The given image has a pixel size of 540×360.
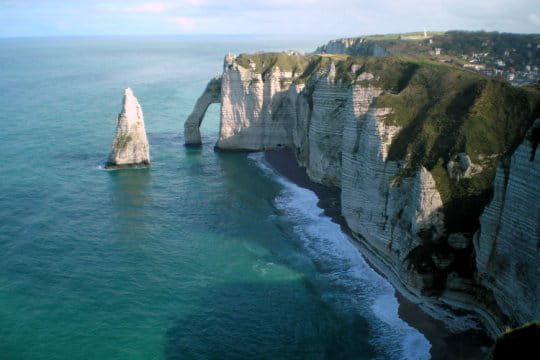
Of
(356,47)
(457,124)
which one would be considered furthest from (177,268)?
(356,47)

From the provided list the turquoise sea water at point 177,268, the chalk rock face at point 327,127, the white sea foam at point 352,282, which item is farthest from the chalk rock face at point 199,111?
the white sea foam at point 352,282

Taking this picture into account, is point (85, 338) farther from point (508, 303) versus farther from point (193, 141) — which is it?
point (193, 141)

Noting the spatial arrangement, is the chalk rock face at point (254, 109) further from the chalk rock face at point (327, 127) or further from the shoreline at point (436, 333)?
the shoreline at point (436, 333)

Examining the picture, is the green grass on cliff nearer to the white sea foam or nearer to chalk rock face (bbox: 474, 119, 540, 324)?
chalk rock face (bbox: 474, 119, 540, 324)

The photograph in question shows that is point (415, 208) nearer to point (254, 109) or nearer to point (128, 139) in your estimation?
point (128, 139)

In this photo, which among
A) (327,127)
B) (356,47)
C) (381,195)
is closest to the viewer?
(381,195)

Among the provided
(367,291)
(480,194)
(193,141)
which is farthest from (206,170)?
(480,194)

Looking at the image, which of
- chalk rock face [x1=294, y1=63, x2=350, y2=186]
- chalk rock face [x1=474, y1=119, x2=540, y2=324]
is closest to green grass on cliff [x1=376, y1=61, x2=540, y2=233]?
chalk rock face [x1=474, y1=119, x2=540, y2=324]
